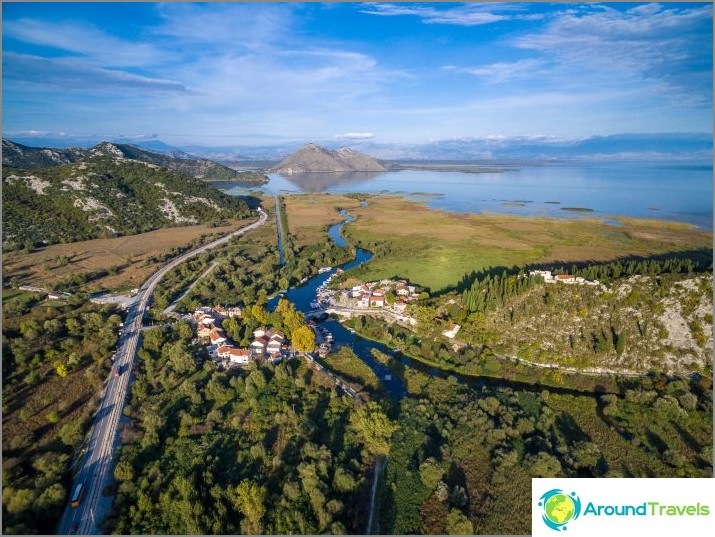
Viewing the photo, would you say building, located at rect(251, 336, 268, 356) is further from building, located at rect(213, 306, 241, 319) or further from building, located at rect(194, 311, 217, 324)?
building, located at rect(213, 306, 241, 319)

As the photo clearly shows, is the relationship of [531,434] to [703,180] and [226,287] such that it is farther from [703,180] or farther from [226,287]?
[703,180]

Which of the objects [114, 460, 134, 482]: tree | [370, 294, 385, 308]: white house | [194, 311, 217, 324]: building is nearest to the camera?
[114, 460, 134, 482]: tree

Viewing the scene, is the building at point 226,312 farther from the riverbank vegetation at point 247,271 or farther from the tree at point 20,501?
the tree at point 20,501

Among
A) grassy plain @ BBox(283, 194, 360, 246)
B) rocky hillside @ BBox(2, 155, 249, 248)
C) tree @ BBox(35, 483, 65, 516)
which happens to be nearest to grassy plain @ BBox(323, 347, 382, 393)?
tree @ BBox(35, 483, 65, 516)

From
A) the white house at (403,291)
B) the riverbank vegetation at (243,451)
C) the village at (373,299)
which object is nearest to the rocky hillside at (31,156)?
the village at (373,299)

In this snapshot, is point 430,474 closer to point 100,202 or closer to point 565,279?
point 565,279

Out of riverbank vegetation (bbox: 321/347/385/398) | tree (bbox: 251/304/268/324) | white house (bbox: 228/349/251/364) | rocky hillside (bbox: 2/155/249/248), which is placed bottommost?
riverbank vegetation (bbox: 321/347/385/398)

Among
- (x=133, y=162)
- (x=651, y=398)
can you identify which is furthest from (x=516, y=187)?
(x=651, y=398)
